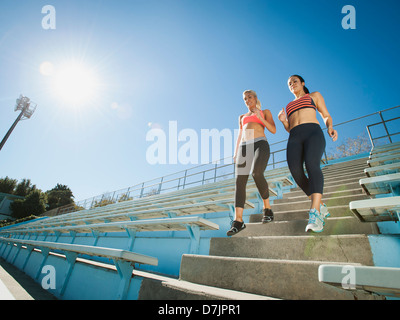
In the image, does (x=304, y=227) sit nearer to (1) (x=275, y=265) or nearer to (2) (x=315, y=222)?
(2) (x=315, y=222)

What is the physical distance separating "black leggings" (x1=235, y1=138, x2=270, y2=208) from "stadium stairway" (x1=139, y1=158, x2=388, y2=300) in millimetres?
339

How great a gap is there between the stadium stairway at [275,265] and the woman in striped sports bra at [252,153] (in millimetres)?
241

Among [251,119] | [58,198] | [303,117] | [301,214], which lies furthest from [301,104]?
[58,198]

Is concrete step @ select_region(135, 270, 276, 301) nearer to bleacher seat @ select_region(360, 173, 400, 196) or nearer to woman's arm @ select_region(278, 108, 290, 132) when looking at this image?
bleacher seat @ select_region(360, 173, 400, 196)

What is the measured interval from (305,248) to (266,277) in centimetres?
35

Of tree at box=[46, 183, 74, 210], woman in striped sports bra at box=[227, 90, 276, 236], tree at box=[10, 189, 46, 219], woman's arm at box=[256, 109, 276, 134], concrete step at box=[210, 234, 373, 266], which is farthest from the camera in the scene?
tree at box=[46, 183, 74, 210]

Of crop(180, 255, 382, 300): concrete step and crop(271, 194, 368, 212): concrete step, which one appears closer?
crop(180, 255, 382, 300): concrete step

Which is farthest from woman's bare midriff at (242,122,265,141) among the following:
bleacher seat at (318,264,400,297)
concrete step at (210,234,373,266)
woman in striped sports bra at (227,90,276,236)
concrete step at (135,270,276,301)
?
bleacher seat at (318,264,400,297)

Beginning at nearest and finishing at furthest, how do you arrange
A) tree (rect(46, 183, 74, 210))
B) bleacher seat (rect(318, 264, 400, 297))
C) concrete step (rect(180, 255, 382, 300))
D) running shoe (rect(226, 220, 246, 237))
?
bleacher seat (rect(318, 264, 400, 297)) → concrete step (rect(180, 255, 382, 300)) → running shoe (rect(226, 220, 246, 237)) → tree (rect(46, 183, 74, 210))

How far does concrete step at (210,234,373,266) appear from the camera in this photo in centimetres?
105
